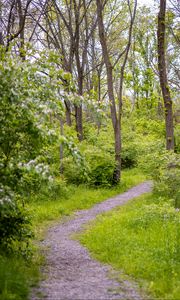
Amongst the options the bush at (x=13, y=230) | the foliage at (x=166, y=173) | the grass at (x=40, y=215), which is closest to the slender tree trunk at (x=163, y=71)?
the foliage at (x=166, y=173)

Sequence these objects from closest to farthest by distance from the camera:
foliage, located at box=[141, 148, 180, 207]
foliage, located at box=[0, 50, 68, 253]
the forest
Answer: foliage, located at box=[0, 50, 68, 253] < the forest < foliage, located at box=[141, 148, 180, 207]

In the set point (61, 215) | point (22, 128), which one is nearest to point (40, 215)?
point (61, 215)

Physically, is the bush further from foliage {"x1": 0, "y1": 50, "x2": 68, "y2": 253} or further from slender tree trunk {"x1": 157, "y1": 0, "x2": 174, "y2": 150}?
slender tree trunk {"x1": 157, "y1": 0, "x2": 174, "y2": 150}

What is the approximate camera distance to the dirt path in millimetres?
5668

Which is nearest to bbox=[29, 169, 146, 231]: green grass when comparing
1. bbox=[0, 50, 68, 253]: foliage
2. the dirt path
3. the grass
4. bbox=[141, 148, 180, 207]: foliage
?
the grass

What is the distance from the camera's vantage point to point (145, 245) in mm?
7738

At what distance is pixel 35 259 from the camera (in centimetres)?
734

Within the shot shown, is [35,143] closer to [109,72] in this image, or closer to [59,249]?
[59,249]

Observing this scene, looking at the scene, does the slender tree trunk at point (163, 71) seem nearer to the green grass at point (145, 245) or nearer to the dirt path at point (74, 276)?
the green grass at point (145, 245)

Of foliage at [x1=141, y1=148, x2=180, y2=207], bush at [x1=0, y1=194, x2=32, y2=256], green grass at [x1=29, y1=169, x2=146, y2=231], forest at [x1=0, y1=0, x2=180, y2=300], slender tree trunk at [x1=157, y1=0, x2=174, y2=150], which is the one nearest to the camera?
forest at [x1=0, y1=0, x2=180, y2=300]

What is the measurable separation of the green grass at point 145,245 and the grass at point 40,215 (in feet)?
4.96

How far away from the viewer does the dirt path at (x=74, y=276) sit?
567 cm

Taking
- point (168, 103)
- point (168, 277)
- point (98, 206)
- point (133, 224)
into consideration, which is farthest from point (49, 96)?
point (168, 103)

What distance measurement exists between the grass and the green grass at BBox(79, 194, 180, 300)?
1.51 m
